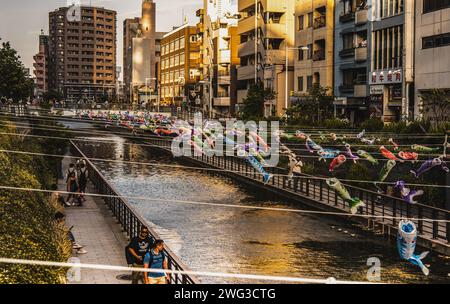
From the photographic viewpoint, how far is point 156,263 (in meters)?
15.6

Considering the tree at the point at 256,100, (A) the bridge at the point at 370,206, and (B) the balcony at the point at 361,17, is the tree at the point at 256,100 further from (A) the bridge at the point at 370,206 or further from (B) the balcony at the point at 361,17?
(A) the bridge at the point at 370,206

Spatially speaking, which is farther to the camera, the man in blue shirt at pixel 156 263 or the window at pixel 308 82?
the window at pixel 308 82

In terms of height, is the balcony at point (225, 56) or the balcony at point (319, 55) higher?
the balcony at point (225, 56)

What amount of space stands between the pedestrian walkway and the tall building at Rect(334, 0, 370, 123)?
1309 inches

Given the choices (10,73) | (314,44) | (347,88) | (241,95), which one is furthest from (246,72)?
(10,73)

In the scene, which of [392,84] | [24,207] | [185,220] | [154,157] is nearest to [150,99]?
[154,157]

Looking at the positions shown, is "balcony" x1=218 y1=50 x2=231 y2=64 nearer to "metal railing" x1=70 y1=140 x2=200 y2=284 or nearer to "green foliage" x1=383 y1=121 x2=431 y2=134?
"green foliage" x1=383 y1=121 x2=431 y2=134

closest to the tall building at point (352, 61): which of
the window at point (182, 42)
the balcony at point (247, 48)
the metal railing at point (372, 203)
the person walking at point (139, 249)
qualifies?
the metal railing at point (372, 203)

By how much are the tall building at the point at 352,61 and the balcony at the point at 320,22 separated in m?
1.95

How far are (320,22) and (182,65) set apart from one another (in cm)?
7442

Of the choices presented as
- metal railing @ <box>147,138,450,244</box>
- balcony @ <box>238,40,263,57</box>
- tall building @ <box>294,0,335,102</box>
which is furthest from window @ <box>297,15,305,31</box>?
metal railing @ <box>147,138,450,244</box>

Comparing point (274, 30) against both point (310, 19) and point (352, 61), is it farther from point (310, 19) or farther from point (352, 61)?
point (352, 61)

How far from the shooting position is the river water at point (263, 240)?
21750mm
